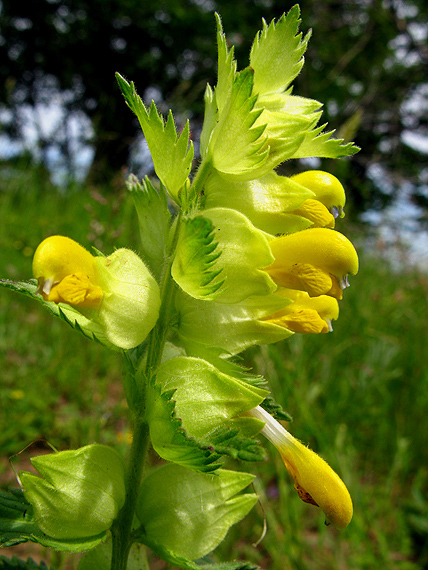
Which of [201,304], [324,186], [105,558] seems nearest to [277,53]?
[324,186]

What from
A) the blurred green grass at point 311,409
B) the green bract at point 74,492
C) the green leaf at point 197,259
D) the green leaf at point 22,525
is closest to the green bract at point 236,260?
the green leaf at point 197,259

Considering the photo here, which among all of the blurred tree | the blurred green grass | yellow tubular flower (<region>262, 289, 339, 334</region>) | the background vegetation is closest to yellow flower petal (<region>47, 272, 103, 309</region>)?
yellow tubular flower (<region>262, 289, 339, 334</region>)

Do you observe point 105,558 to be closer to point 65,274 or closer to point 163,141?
point 65,274

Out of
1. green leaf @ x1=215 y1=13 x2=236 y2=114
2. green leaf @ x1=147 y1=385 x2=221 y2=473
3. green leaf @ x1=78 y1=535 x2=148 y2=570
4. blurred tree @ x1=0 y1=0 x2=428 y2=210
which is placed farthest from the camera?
blurred tree @ x1=0 y1=0 x2=428 y2=210

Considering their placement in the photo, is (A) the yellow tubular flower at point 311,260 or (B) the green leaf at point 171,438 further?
(A) the yellow tubular flower at point 311,260

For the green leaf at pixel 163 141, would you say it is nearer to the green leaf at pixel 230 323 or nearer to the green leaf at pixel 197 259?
the green leaf at pixel 197 259

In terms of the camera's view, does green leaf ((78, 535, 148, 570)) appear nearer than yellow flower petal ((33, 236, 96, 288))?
No

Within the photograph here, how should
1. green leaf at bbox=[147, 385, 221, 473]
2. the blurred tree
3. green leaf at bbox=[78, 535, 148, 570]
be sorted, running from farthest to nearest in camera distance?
the blurred tree < green leaf at bbox=[78, 535, 148, 570] < green leaf at bbox=[147, 385, 221, 473]

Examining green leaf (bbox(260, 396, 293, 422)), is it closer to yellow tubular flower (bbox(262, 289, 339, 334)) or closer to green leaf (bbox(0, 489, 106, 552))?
yellow tubular flower (bbox(262, 289, 339, 334))
